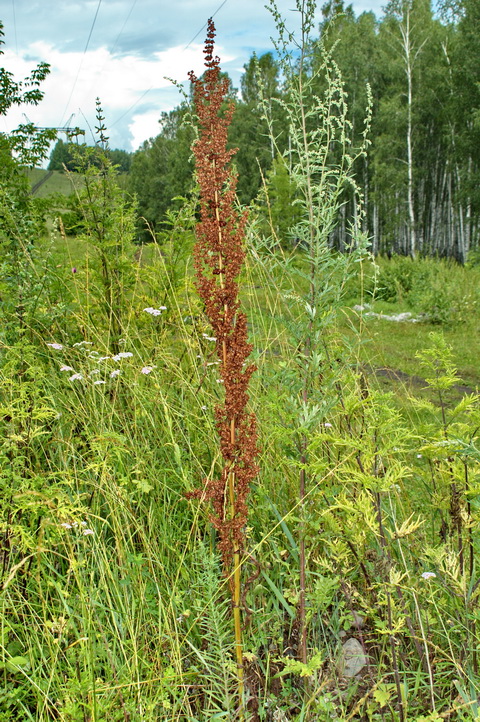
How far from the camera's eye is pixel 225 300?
1.77m

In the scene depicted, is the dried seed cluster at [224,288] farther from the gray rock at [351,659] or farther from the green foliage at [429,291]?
the green foliage at [429,291]

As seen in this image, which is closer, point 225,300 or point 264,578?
point 225,300

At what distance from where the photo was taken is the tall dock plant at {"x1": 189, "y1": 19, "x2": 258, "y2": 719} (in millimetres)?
1759

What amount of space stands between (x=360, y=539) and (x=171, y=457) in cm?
129

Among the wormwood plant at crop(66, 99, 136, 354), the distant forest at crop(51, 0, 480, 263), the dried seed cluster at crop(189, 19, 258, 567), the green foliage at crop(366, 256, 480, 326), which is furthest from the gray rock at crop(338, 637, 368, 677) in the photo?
the distant forest at crop(51, 0, 480, 263)

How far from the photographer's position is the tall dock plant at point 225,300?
1759 mm

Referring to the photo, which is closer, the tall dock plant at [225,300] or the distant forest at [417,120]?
the tall dock plant at [225,300]

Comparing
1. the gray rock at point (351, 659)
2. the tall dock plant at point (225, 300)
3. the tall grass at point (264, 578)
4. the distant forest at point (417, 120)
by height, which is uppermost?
the distant forest at point (417, 120)

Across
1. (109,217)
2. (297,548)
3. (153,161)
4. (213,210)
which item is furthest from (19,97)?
(153,161)

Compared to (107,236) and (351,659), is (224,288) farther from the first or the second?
(107,236)

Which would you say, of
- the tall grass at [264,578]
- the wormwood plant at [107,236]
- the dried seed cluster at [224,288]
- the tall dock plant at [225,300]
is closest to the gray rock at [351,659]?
the tall grass at [264,578]

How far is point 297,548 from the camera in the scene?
222cm

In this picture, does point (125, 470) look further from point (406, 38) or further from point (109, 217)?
point (406, 38)

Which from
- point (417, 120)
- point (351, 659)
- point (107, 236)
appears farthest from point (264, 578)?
point (417, 120)
